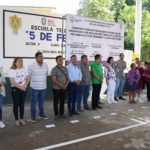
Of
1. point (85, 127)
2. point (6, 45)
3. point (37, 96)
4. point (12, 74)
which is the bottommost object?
point (85, 127)

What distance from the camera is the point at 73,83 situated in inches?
393

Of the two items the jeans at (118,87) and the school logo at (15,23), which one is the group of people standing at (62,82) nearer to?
the jeans at (118,87)

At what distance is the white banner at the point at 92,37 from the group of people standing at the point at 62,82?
642 millimetres

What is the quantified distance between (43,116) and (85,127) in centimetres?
140

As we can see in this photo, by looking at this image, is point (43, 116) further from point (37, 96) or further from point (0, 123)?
point (0, 123)

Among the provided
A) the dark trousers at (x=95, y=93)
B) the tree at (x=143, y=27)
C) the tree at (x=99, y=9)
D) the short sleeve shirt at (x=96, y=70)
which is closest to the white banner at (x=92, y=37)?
the short sleeve shirt at (x=96, y=70)

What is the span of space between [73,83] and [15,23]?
2.92m

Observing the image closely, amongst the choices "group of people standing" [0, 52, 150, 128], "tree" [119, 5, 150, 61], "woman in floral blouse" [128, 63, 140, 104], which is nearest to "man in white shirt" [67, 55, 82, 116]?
"group of people standing" [0, 52, 150, 128]

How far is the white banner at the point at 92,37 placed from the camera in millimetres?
11422

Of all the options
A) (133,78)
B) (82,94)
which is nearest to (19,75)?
(82,94)

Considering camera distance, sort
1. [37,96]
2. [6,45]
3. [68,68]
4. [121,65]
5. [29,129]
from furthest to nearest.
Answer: [121,65]
[6,45]
[68,68]
[37,96]
[29,129]

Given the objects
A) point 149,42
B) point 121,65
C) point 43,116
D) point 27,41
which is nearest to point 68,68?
point 43,116

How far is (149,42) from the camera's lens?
37250mm

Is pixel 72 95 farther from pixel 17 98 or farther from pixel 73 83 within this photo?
pixel 17 98
